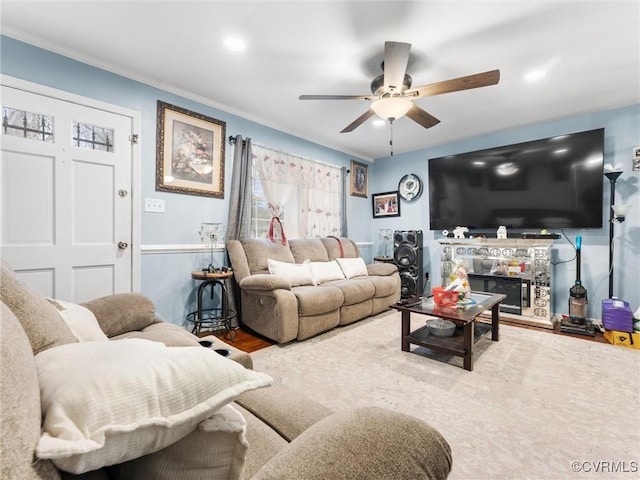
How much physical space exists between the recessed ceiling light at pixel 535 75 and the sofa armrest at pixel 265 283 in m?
2.95

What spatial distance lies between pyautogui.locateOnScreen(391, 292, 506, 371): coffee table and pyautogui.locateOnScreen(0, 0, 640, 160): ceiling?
208 centimetres

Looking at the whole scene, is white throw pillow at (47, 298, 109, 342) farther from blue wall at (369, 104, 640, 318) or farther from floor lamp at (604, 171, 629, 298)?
blue wall at (369, 104, 640, 318)

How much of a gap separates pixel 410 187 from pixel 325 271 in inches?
95.9

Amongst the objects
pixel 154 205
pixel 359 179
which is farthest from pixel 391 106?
pixel 359 179

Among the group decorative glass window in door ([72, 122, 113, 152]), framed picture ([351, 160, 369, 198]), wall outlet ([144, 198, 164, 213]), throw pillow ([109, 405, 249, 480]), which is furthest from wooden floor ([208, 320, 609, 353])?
framed picture ([351, 160, 369, 198])

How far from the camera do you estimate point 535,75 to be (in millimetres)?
2676

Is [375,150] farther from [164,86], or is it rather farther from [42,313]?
[42,313]

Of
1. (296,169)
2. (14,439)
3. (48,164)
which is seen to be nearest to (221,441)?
(14,439)

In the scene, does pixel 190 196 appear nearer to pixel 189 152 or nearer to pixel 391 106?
pixel 189 152

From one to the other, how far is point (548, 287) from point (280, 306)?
3245 millimetres

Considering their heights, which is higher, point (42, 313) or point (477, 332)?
point (42, 313)

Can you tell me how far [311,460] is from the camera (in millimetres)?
475

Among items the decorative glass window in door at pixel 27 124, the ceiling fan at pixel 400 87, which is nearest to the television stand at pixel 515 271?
the ceiling fan at pixel 400 87

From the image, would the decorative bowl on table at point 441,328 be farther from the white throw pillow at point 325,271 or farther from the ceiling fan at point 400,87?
the ceiling fan at point 400,87
